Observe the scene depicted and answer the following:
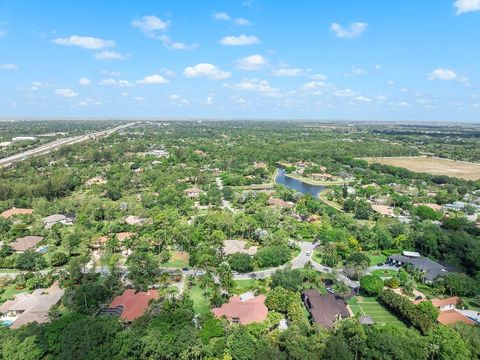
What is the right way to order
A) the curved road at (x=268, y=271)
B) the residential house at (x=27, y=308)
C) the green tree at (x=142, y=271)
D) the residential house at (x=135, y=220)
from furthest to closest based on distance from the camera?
the residential house at (x=135, y=220) → the curved road at (x=268, y=271) → the green tree at (x=142, y=271) → the residential house at (x=27, y=308)

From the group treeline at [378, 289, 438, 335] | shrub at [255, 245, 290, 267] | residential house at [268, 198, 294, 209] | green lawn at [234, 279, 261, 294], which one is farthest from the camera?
residential house at [268, 198, 294, 209]

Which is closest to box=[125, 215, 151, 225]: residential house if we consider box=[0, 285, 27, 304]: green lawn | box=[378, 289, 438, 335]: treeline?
box=[0, 285, 27, 304]: green lawn

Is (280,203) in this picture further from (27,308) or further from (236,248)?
(27,308)

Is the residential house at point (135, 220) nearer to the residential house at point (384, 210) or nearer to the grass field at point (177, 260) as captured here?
the grass field at point (177, 260)

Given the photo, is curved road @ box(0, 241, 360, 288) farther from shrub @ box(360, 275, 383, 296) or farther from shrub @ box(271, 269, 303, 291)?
shrub @ box(271, 269, 303, 291)

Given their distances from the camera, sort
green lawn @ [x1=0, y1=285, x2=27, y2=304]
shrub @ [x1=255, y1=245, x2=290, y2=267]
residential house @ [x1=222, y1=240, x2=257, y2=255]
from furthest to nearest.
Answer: residential house @ [x1=222, y1=240, x2=257, y2=255], shrub @ [x1=255, y1=245, x2=290, y2=267], green lawn @ [x1=0, y1=285, x2=27, y2=304]

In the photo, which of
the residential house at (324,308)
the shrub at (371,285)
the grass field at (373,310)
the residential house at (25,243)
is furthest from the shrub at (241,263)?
the residential house at (25,243)
